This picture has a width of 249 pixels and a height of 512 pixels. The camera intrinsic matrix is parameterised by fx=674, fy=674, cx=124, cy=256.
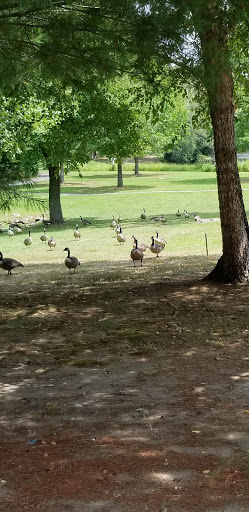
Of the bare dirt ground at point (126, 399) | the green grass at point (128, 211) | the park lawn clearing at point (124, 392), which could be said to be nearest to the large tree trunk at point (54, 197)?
the green grass at point (128, 211)

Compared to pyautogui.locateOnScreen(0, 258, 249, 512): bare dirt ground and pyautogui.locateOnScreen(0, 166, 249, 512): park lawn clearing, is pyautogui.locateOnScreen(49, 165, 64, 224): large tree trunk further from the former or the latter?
pyautogui.locateOnScreen(0, 258, 249, 512): bare dirt ground

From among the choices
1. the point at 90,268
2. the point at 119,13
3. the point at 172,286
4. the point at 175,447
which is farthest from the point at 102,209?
the point at 175,447

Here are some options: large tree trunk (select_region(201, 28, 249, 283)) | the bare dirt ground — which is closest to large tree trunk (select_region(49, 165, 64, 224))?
the bare dirt ground

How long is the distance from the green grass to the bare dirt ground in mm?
2705

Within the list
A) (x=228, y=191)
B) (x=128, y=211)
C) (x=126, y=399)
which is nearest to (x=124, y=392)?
(x=126, y=399)

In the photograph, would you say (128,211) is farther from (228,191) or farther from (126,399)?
(126,399)

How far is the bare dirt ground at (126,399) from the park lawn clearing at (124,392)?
14 millimetres

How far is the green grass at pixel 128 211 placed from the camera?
72.7ft

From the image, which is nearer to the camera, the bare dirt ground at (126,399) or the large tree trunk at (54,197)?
the bare dirt ground at (126,399)

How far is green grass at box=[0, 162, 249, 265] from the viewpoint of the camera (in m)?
22.2

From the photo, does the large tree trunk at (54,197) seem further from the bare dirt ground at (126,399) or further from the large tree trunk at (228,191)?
the large tree trunk at (228,191)

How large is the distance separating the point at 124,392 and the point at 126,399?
236 mm

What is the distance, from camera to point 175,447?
17.4ft

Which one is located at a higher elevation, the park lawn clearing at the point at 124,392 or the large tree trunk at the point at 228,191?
the large tree trunk at the point at 228,191
